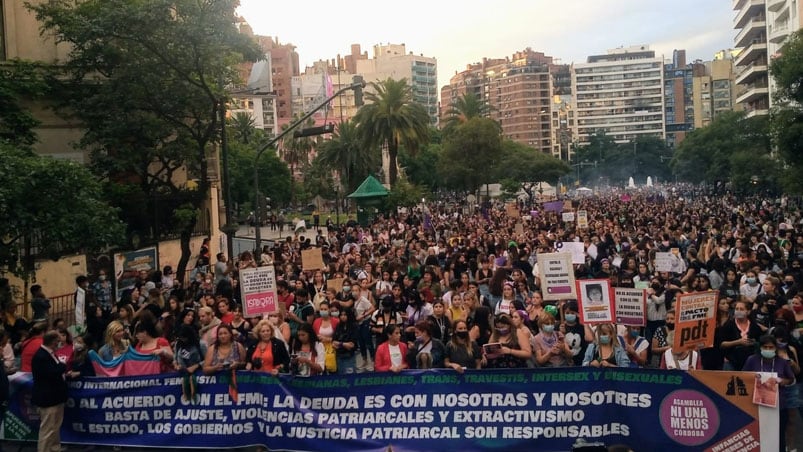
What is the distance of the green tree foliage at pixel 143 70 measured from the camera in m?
20.2

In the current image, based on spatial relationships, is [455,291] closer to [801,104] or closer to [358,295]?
[358,295]

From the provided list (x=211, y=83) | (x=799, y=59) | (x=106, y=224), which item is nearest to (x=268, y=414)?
(x=106, y=224)

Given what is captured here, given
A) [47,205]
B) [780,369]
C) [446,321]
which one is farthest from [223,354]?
[47,205]

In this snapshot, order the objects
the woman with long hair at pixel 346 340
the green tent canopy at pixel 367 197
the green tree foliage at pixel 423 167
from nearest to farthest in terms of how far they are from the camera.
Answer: the woman with long hair at pixel 346 340
the green tent canopy at pixel 367 197
the green tree foliage at pixel 423 167

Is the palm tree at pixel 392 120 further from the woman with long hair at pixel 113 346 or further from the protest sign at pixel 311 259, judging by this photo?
Result: the woman with long hair at pixel 113 346

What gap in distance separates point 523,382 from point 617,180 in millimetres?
146525

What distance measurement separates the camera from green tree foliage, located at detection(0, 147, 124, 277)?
46.5 ft

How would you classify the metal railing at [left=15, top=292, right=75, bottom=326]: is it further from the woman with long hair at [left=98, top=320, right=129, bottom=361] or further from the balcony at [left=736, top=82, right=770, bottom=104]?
the balcony at [left=736, top=82, right=770, bottom=104]

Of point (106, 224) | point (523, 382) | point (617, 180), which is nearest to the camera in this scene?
point (523, 382)

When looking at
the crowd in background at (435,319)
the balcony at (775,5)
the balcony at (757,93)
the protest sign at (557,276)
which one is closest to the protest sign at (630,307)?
the crowd in background at (435,319)

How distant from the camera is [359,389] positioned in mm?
8602

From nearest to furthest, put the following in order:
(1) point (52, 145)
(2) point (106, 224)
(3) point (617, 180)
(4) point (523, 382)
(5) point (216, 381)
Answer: (4) point (523, 382), (5) point (216, 381), (2) point (106, 224), (1) point (52, 145), (3) point (617, 180)

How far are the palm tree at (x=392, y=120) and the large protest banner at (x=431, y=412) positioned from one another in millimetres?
42535

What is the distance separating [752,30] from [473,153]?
1587 inches
